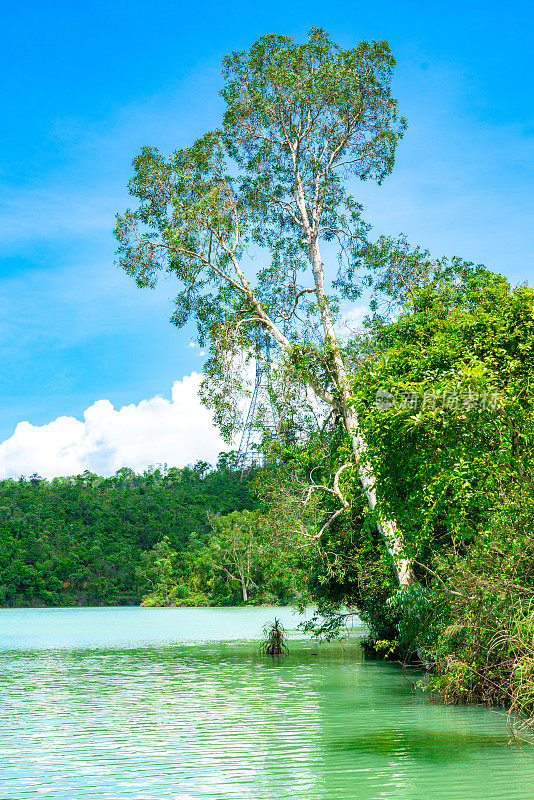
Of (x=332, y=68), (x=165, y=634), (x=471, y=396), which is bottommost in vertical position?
(x=165, y=634)

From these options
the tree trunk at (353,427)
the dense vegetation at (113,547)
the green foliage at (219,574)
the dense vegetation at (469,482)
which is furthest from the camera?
the dense vegetation at (113,547)

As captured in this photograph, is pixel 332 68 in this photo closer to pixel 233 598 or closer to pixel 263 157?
pixel 263 157

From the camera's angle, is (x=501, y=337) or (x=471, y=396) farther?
(x=501, y=337)

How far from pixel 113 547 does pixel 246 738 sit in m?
80.5

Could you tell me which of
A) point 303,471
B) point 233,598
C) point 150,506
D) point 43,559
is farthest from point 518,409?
point 150,506

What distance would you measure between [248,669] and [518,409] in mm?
11577

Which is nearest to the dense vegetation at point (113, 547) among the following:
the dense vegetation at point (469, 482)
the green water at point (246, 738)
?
the green water at point (246, 738)

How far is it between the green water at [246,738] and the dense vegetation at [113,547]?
53.1 m

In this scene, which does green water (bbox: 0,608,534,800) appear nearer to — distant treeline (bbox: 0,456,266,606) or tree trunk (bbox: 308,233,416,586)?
tree trunk (bbox: 308,233,416,586)

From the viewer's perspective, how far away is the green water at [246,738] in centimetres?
844

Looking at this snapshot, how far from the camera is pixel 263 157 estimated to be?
2423cm

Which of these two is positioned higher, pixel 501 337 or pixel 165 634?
pixel 501 337

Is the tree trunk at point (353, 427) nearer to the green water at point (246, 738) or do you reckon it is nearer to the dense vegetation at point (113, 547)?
the green water at point (246, 738)

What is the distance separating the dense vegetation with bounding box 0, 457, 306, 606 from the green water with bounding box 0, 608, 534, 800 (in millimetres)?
53056
